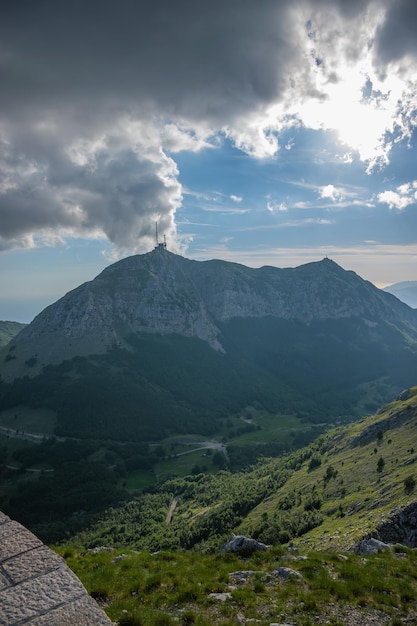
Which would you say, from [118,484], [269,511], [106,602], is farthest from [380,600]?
[118,484]

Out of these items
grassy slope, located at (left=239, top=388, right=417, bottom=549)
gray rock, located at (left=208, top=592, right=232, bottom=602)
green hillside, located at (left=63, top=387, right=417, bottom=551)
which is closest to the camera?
gray rock, located at (left=208, top=592, right=232, bottom=602)

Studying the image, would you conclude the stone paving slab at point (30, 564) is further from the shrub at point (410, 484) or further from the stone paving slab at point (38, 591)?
the shrub at point (410, 484)

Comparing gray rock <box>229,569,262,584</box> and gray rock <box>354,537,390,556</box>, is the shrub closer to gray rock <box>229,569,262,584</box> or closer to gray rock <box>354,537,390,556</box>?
gray rock <box>354,537,390,556</box>

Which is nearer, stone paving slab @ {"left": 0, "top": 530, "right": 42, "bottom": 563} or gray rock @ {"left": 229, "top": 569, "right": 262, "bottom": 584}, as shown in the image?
stone paving slab @ {"left": 0, "top": 530, "right": 42, "bottom": 563}

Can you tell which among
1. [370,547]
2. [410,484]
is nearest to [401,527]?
[370,547]

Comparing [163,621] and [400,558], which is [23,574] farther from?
[400,558]

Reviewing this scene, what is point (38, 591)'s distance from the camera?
993cm

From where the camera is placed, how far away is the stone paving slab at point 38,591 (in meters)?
9.31

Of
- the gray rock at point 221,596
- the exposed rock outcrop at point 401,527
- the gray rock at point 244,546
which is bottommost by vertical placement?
the exposed rock outcrop at point 401,527

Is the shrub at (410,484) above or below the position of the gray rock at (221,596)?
below

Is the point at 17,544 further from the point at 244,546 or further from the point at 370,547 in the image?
the point at 370,547

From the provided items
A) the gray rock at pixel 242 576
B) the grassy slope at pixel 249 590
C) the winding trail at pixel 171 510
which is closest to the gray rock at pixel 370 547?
the grassy slope at pixel 249 590

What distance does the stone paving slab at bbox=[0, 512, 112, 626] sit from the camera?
30.6ft

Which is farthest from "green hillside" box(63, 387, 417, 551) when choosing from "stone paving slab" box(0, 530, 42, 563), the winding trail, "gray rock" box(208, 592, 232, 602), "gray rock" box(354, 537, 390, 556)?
"stone paving slab" box(0, 530, 42, 563)
